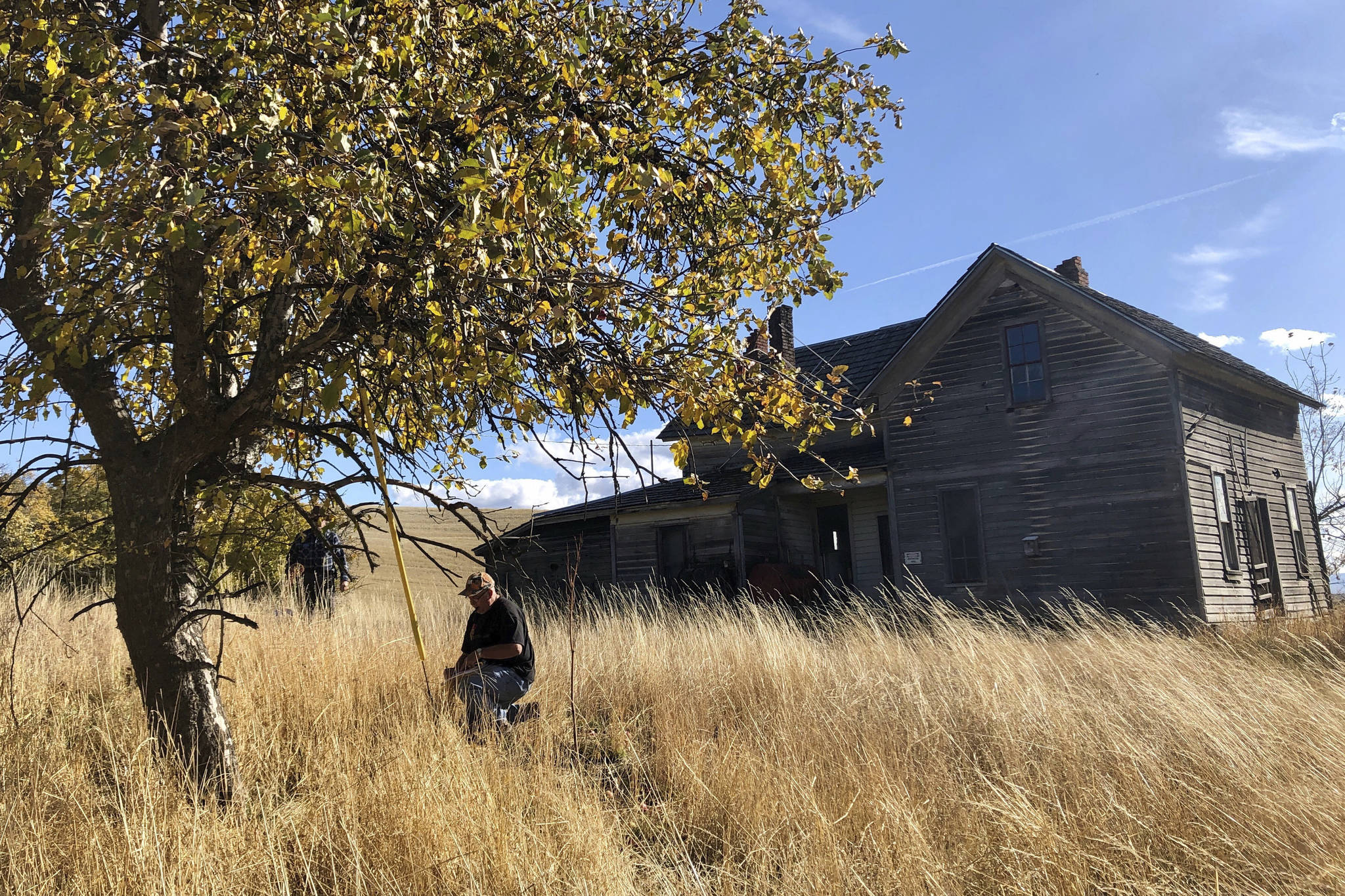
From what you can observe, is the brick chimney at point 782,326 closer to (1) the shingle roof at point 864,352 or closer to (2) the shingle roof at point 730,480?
(1) the shingle roof at point 864,352

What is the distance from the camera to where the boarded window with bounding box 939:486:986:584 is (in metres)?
18.2

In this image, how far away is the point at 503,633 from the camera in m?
6.54

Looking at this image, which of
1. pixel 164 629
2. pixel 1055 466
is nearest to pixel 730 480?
pixel 1055 466

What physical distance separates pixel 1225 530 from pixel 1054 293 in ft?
18.4

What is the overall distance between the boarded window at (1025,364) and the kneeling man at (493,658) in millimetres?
13899

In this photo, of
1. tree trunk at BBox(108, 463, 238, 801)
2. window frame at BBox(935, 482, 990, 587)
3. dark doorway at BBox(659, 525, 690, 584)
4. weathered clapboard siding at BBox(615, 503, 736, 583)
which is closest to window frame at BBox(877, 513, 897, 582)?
window frame at BBox(935, 482, 990, 587)

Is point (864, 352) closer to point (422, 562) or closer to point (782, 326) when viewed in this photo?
point (782, 326)

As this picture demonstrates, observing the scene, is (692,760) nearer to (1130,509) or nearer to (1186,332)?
(1130,509)

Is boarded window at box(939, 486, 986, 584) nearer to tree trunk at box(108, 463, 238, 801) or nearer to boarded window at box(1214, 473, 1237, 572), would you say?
boarded window at box(1214, 473, 1237, 572)

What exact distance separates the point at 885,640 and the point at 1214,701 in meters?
4.11

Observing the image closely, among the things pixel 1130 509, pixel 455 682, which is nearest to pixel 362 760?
pixel 455 682

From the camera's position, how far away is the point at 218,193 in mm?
3639

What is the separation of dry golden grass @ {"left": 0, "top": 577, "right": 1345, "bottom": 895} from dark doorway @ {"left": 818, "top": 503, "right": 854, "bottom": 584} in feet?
46.5

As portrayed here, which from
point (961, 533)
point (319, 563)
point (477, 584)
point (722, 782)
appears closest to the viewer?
point (722, 782)
